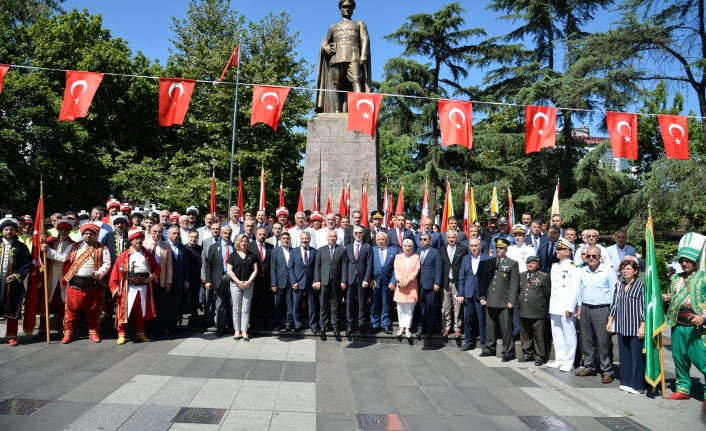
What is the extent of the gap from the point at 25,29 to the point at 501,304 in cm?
2563

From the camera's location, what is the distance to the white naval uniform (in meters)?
6.63

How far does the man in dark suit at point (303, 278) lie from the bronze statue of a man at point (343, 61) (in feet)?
18.1

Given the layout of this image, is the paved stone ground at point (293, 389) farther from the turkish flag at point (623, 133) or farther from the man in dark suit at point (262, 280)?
the turkish flag at point (623, 133)

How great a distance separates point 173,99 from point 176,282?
13.9 ft

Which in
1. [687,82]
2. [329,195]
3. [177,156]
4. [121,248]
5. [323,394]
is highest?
[687,82]

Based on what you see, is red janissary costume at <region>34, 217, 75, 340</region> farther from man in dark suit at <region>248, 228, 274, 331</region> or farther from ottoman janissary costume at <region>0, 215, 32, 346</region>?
man in dark suit at <region>248, 228, 274, 331</region>

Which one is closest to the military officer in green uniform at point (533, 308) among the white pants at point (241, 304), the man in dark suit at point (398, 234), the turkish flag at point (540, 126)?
the man in dark suit at point (398, 234)

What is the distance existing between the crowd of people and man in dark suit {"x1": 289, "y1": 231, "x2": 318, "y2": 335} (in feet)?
0.07

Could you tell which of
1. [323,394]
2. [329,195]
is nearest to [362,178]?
[329,195]

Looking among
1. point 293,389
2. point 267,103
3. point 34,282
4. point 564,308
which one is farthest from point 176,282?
point 564,308

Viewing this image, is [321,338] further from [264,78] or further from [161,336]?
[264,78]

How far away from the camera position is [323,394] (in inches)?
210

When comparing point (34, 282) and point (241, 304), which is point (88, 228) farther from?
point (241, 304)

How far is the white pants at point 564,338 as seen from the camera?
671 cm
